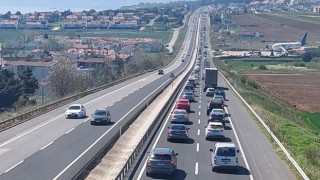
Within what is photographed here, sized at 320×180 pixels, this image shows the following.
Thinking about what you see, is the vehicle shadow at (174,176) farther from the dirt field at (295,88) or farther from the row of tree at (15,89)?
the dirt field at (295,88)

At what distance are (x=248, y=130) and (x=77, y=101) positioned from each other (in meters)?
22.7

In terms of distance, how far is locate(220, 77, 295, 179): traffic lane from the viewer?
28.3 metres

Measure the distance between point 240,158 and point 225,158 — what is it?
4027 millimetres

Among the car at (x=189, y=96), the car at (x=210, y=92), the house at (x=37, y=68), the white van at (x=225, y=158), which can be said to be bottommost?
the house at (x=37, y=68)

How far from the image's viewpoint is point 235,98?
66.9m

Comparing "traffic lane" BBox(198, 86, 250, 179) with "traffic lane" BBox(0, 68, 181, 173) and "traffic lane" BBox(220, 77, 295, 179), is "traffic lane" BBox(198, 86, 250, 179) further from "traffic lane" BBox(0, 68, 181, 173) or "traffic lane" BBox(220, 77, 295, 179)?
"traffic lane" BBox(0, 68, 181, 173)

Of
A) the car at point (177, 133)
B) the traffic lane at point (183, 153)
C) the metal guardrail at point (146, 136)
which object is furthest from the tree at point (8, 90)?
the car at point (177, 133)

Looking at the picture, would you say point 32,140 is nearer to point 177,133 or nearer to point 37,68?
point 177,133

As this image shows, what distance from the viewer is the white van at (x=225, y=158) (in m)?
28.0

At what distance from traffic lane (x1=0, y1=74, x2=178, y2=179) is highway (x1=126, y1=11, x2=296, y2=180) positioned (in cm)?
310

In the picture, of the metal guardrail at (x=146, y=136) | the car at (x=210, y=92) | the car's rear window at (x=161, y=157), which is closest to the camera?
the metal guardrail at (x=146, y=136)

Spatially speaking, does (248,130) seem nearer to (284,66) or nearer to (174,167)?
(174,167)

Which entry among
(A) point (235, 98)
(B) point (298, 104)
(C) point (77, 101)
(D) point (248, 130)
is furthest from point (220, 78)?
(D) point (248, 130)

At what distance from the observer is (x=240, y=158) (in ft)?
105
